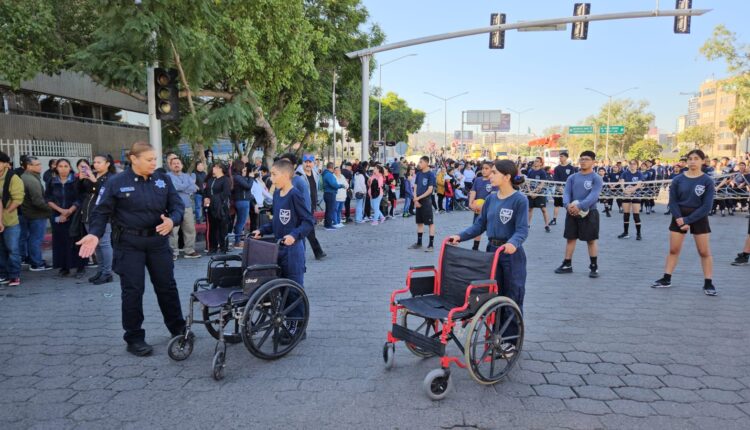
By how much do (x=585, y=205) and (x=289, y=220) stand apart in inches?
183

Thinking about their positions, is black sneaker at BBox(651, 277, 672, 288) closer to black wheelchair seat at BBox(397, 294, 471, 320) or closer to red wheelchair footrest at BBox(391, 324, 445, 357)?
black wheelchair seat at BBox(397, 294, 471, 320)

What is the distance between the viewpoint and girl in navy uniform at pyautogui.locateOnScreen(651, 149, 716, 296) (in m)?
6.75

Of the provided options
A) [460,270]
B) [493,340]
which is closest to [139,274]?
[460,270]

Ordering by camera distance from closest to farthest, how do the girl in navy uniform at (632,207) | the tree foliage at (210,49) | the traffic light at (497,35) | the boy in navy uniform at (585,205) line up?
1. the boy in navy uniform at (585,205)
2. the tree foliage at (210,49)
3. the girl in navy uniform at (632,207)
4. the traffic light at (497,35)

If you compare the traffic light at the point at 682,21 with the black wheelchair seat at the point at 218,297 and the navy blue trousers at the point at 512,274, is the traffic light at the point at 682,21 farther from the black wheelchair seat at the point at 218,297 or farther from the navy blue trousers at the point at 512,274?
the black wheelchair seat at the point at 218,297

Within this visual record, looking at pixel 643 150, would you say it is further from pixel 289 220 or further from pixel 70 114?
pixel 289 220

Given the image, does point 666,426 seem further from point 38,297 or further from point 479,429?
point 38,297

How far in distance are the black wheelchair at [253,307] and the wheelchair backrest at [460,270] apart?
129 centimetres

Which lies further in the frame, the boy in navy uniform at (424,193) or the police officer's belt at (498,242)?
the boy in navy uniform at (424,193)

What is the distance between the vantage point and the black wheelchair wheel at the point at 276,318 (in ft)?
13.9

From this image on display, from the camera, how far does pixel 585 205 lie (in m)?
7.65

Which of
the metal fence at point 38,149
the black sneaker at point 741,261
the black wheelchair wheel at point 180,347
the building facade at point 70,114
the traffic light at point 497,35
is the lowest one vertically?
the black wheelchair wheel at point 180,347

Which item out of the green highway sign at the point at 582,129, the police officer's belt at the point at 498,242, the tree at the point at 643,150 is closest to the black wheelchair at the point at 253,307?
the police officer's belt at the point at 498,242

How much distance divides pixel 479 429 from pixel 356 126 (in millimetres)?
33813
